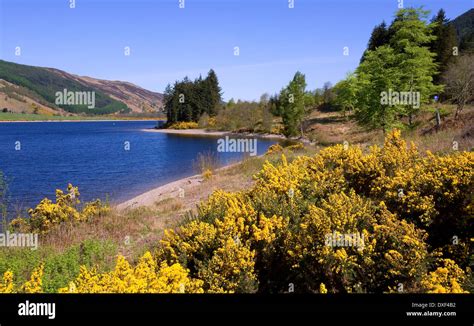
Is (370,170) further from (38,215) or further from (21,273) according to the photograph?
(38,215)

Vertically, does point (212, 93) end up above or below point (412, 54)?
above

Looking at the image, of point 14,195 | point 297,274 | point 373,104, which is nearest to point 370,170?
point 297,274

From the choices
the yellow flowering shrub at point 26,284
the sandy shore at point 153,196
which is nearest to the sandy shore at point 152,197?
the sandy shore at point 153,196

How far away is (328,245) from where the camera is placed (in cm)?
479

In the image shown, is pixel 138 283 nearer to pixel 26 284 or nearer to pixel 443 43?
pixel 26 284
